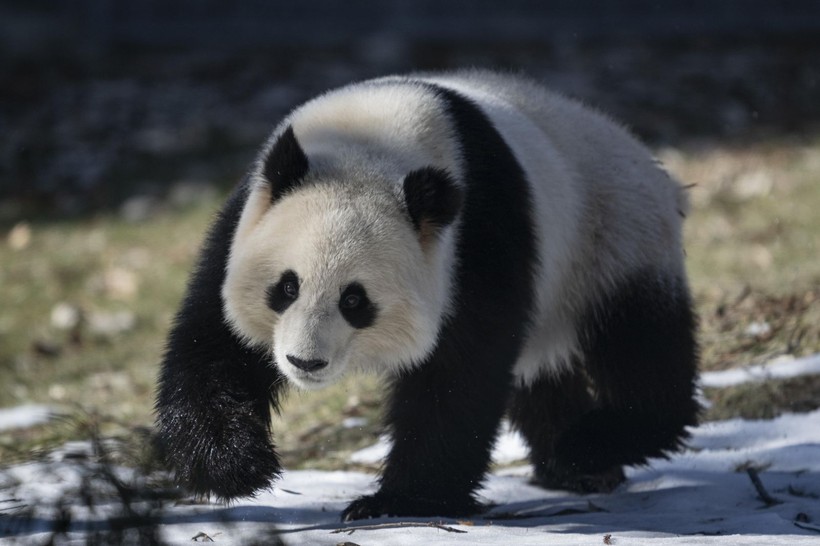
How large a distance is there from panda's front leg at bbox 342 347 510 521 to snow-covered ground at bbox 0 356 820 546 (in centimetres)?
16

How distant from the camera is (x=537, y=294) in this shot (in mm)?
4266

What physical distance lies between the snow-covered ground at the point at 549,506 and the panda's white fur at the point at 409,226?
20.1 inches

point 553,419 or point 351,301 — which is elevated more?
point 351,301

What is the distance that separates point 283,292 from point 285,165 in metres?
0.38

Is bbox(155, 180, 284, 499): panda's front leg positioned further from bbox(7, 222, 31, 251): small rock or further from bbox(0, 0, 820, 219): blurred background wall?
bbox(0, 0, 820, 219): blurred background wall

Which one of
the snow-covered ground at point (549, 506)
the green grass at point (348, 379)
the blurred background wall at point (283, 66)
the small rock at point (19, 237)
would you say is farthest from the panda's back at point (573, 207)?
the blurred background wall at point (283, 66)

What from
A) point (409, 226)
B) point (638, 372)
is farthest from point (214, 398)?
point (638, 372)

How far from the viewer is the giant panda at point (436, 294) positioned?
3.55 metres

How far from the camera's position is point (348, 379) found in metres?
6.30

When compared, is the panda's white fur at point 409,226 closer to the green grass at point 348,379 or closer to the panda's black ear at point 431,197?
the panda's black ear at point 431,197

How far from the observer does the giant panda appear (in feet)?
11.6

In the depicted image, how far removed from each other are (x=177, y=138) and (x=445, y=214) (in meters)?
7.76

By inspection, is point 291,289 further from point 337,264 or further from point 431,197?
point 431,197

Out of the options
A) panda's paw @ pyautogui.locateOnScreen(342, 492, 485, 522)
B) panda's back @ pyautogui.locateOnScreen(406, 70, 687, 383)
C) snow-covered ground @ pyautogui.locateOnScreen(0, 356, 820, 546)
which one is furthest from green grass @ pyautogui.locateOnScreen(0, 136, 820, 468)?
→ panda's paw @ pyautogui.locateOnScreen(342, 492, 485, 522)
